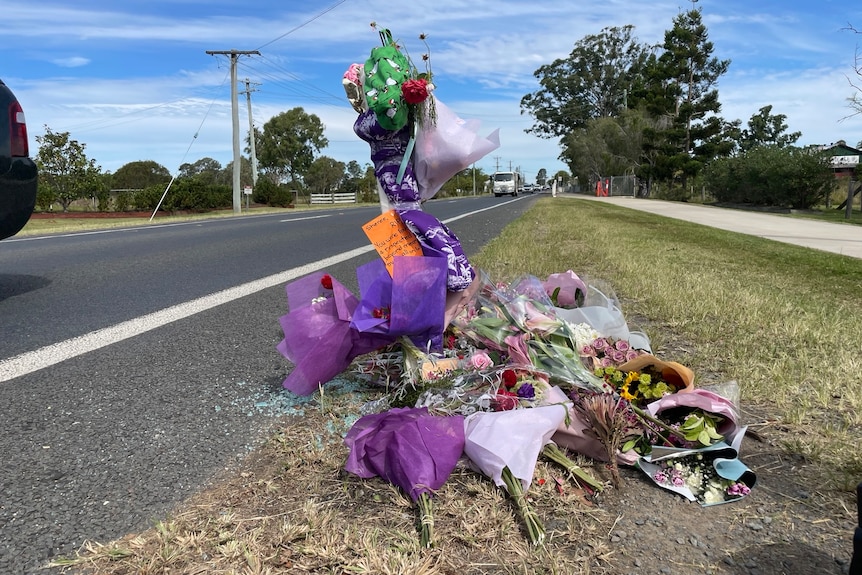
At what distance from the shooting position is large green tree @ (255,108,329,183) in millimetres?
62969

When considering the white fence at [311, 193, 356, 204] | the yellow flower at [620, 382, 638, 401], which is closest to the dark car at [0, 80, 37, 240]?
the yellow flower at [620, 382, 638, 401]

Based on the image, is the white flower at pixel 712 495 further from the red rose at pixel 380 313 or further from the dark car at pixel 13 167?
the dark car at pixel 13 167

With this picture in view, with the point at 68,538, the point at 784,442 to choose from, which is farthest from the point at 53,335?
the point at 784,442

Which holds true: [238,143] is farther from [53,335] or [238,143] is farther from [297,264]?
[53,335]

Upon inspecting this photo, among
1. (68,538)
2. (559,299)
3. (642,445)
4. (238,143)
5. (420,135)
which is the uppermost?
(238,143)

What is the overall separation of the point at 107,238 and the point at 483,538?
372 inches

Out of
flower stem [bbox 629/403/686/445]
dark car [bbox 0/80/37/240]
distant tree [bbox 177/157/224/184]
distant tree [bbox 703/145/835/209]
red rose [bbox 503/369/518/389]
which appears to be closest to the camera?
flower stem [bbox 629/403/686/445]

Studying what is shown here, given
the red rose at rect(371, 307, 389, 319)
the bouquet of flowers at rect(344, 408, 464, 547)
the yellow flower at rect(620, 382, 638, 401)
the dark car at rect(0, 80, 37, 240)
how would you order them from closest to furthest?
the bouquet of flowers at rect(344, 408, 464, 547), the yellow flower at rect(620, 382, 638, 401), the red rose at rect(371, 307, 389, 319), the dark car at rect(0, 80, 37, 240)

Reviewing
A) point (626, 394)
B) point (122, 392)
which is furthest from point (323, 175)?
point (626, 394)

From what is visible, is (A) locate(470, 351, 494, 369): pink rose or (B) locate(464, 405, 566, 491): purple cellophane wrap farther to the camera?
(A) locate(470, 351, 494, 369): pink rose

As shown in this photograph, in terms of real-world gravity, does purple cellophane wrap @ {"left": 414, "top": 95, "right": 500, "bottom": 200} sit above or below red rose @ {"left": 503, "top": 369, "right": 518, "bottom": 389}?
above

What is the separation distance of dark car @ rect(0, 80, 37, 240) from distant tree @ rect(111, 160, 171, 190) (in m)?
66.8

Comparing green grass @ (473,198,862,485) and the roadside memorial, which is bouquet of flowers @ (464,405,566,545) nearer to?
the roadside memorial

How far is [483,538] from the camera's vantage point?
61.2 inches
